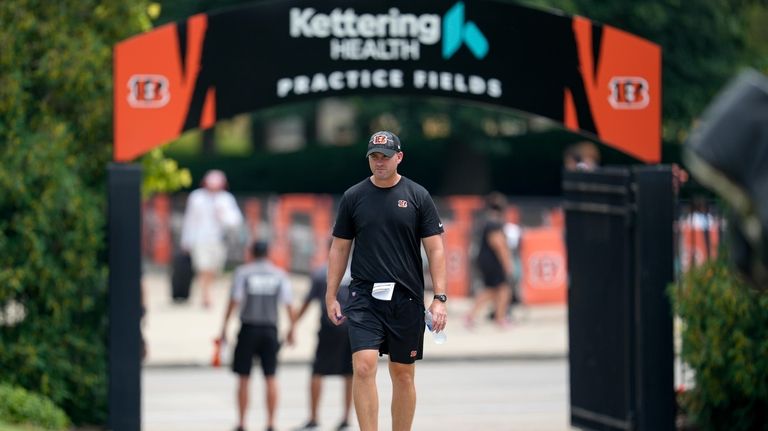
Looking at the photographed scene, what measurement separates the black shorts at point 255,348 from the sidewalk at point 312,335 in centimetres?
357

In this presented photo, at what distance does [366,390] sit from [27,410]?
2.82 m

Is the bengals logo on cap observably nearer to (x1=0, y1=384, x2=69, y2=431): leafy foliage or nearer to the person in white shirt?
(x1=0, y1=384, x2=69, y2=431): leafy foliage

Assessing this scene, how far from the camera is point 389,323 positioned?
827 cm

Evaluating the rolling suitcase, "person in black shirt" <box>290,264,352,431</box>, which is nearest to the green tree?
"person in black shirt" <box>290,264,352,431</box>

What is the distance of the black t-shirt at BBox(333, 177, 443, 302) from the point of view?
8.17 meters

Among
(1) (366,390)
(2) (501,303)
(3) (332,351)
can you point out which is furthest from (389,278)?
(2) (501,303)

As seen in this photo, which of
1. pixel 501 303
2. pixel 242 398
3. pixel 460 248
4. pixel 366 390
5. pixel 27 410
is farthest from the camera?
pixel 460 248

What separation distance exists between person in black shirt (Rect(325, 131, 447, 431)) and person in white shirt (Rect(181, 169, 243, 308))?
45.6 feet

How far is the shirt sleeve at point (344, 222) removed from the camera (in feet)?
→ 27.1

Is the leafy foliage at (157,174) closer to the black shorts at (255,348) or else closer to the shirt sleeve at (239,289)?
the shirt sleeve at (239,289)

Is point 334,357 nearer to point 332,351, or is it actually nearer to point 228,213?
point 332,351

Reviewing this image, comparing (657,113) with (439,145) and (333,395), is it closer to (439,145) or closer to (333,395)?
(333,395)

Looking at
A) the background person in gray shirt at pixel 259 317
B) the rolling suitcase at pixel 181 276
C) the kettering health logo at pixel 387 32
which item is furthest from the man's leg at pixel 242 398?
the rolling suitcase at pixel 181 276

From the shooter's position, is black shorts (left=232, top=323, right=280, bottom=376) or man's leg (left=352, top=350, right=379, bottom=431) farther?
black shorts (left=232, top=323, right=280, bottom=376)
